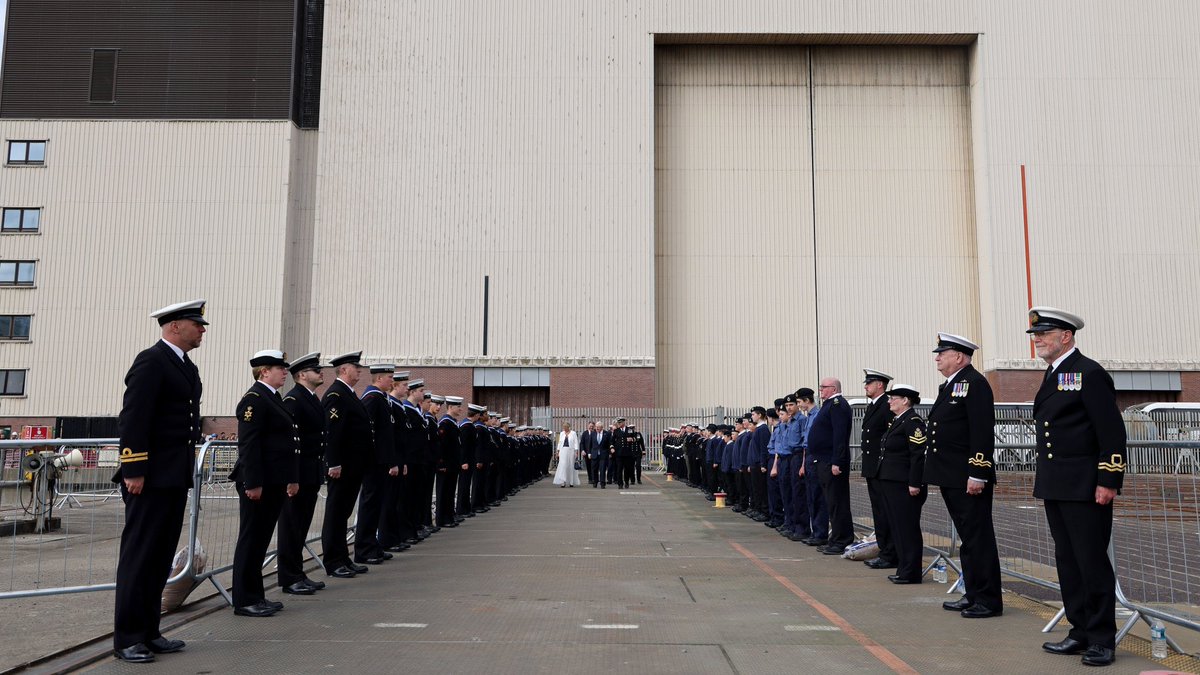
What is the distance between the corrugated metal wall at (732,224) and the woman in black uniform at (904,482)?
2610 cm

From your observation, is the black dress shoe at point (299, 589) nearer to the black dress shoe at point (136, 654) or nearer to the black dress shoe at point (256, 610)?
the black dress shoe at point (256, 610)

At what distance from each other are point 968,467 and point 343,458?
5.62 metres

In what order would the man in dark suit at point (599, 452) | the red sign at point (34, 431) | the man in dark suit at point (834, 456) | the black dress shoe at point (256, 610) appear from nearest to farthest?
1. the black dress shoe at point (256, 610)
2. the man in dark suit at point (834, 456)
3. the man in dark suit at point (599, 452)
4. the red sign at point (34, 431)

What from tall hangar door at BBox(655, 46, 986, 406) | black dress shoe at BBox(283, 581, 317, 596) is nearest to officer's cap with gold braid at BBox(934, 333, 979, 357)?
black dress shoe at BBox(283, 581, 317, 596)

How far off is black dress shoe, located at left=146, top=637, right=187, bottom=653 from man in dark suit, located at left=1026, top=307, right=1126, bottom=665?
17.7 feet

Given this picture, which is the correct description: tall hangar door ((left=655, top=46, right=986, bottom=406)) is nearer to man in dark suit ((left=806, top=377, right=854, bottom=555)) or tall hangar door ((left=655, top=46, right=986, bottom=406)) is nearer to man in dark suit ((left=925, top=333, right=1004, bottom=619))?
man in dark suit ((left=806, top=377, right=854, bottom=555))

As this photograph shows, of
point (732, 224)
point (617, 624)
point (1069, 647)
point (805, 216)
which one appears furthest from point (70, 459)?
point (805, 216)

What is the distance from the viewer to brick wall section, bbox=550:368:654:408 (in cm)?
3372

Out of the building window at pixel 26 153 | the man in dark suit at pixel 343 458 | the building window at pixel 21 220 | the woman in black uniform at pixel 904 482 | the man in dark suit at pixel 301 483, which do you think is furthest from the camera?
the building window at pixel 26 153

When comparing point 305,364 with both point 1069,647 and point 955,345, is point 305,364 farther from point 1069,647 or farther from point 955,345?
point 1069,647

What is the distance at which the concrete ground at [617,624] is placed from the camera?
17.3ft

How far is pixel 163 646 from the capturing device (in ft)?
18.2

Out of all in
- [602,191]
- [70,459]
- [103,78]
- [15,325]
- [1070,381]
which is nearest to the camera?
[1070,381]

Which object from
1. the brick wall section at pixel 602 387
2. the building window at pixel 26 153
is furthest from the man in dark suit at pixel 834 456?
the building window at pixel 26 153
